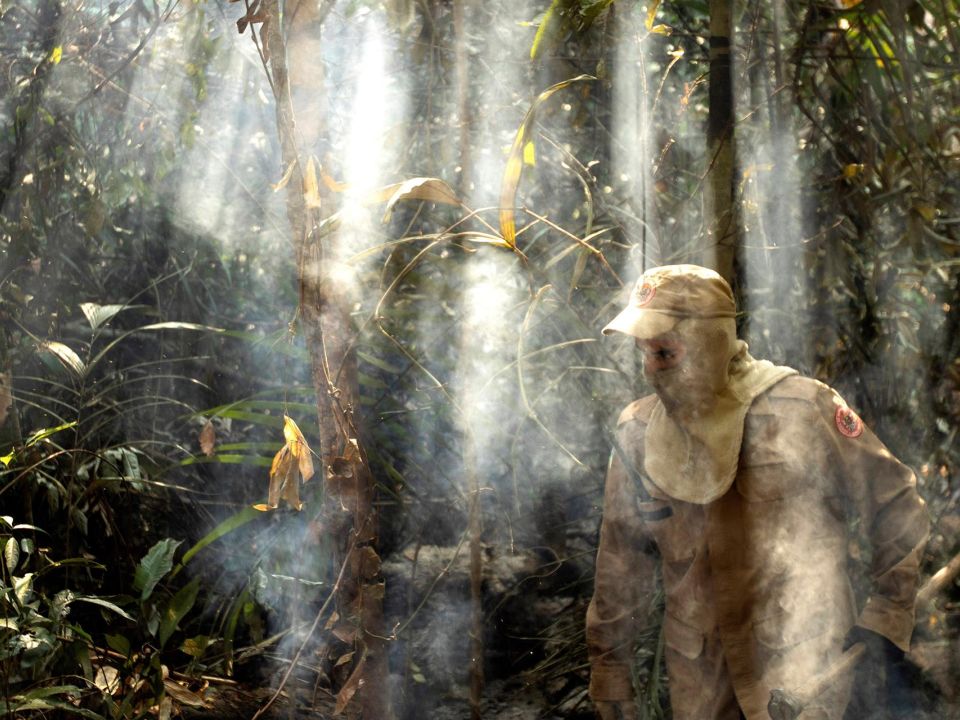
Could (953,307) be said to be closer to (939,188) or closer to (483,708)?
(939,188)

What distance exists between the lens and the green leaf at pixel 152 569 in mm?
2080

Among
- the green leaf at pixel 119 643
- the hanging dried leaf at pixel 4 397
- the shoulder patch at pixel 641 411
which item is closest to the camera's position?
the shoulder patch at pixel 641 411

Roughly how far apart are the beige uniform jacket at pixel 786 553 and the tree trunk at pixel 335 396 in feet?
1.83

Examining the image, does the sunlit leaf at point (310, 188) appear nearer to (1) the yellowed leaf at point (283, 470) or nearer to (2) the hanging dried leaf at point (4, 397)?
(1) the yellowed leaf at point (283, 470)

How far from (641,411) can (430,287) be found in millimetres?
772

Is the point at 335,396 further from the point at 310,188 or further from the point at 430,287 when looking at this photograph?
the point at 430,287

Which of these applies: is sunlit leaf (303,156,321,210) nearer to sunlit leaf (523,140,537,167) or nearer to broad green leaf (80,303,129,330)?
sunlit leaf (523,140,537,167)

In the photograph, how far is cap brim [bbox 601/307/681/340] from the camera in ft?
5.62

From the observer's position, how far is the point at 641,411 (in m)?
1.96

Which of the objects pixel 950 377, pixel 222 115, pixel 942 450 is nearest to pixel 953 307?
pixel 950 377

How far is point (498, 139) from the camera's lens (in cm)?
281

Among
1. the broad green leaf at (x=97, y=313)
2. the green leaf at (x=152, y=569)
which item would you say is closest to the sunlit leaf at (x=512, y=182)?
the green leaf at (x=152, y=569)

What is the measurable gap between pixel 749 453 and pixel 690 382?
17 centimetres

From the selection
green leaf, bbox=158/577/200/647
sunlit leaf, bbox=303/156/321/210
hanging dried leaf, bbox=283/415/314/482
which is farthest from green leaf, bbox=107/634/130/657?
sunlit leaf, bbox=303/156/321/210
